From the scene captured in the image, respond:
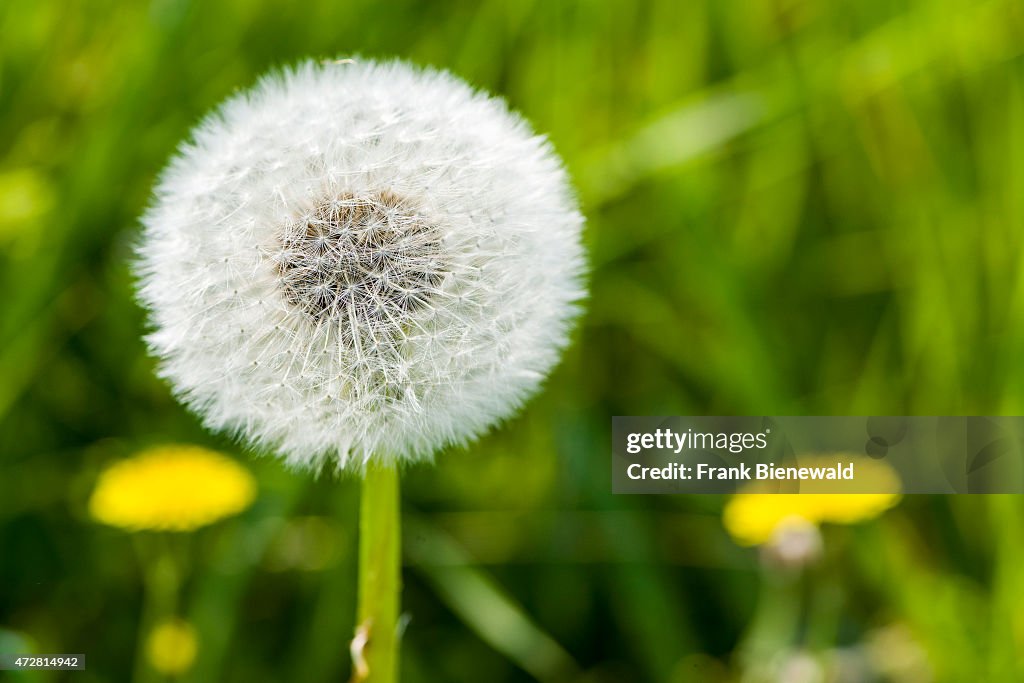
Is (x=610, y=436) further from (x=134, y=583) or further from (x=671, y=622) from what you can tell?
(x=134, y=583)

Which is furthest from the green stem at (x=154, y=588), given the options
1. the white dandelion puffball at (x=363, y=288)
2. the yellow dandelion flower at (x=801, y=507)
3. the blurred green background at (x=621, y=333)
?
the yellow dandelion flower at (x=801, y=507)

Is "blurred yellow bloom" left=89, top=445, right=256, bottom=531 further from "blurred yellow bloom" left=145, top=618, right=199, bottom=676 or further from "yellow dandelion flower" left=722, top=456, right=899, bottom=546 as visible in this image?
"yellow dandelion flower" left=722, top=456, right=899, bottom=546

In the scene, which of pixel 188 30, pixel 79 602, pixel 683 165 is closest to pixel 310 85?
pixel 188 30

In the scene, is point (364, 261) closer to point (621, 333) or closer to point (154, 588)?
point (154, 588)

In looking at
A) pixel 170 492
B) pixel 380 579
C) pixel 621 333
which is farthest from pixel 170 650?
pixel 621 333

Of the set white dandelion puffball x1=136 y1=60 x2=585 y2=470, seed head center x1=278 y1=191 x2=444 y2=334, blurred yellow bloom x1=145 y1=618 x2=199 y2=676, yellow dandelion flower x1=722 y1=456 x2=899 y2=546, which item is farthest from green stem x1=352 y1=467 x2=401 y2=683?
yellow dandelion flower x1=722 y1=456 x2=899 y2=546

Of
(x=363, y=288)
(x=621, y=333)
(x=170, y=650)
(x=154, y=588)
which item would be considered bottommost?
(x=170, y=650)
